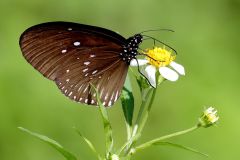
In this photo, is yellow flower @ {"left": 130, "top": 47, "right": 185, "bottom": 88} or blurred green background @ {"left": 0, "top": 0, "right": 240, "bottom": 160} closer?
yellow flower @ {"left": 130, "top": 47, "right": 185, "bottom": 88}

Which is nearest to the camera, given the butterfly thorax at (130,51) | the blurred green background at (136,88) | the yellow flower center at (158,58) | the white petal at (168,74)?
the white petal at (168,74)

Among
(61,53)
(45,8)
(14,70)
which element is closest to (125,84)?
(61,53)

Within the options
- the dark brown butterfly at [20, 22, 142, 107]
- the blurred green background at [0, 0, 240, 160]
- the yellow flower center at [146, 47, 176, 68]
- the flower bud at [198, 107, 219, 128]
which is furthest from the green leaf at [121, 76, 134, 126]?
the blurred green background at [0, 0, 240, 160]

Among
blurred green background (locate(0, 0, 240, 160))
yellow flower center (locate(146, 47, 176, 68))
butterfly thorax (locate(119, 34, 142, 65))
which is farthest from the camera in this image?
blurred green background (locate(0, 0, 240, 160))

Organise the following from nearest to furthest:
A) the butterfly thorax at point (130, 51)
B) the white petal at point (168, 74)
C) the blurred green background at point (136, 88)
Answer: the white petal at point (168, 74), the butterfly thorax at point (130, 51), the blurred green background at point (136, 88)

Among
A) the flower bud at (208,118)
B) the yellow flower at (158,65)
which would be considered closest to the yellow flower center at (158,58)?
the yellow flower at (158,65)

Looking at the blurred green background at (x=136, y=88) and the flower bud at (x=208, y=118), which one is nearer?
the flower bud at (x=208, y=118)

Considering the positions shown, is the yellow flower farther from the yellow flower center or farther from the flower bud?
the flower bud

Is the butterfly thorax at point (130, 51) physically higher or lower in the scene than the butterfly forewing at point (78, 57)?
higher

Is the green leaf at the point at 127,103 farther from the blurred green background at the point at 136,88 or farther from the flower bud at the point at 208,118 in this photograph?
the blurred green background at the point at 136,88
